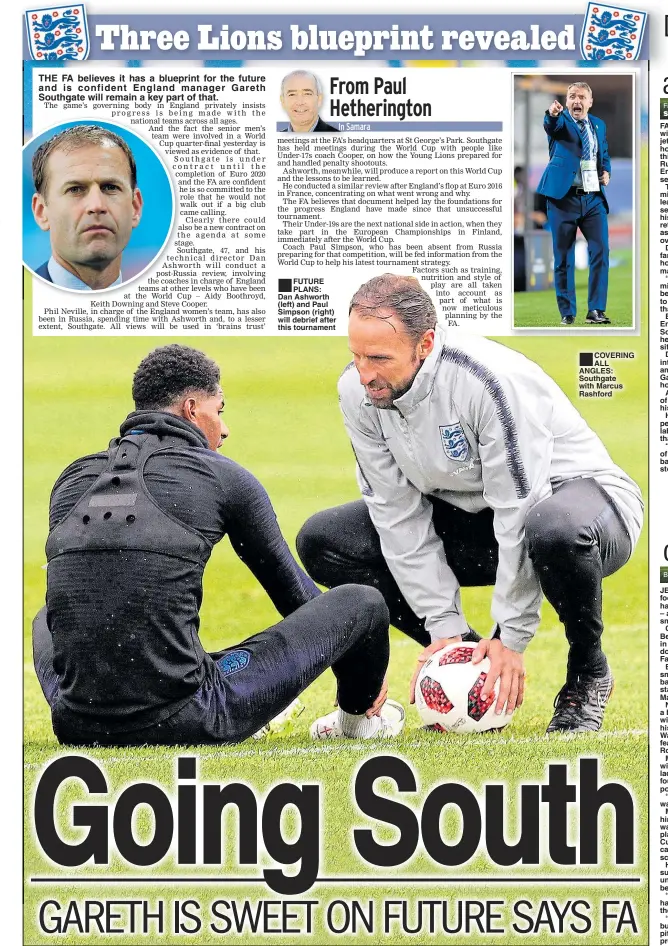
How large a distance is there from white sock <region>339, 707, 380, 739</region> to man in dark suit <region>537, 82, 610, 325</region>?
73.9 inches

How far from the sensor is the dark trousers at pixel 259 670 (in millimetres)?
4523

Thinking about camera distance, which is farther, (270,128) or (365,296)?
(270,128)

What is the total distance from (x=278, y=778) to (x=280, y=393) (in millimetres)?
2419

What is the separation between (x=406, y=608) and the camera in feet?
18.7

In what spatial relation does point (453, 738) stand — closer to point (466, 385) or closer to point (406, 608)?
point (406, 608)

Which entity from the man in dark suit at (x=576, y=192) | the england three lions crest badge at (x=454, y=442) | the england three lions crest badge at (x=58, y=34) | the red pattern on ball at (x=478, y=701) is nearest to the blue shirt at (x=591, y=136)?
the man in dark suit at (x=576, y=192)

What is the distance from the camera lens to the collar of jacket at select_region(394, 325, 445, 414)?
16.2 feet

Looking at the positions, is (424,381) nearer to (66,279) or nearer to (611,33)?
(66,279)

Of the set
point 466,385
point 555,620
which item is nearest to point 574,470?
point 466,385

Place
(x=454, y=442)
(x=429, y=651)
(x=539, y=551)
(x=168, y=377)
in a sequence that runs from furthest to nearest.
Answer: (x=429, y=651) < (x=454, y=442) < (x=539, y=551) < (x=168, y=377)

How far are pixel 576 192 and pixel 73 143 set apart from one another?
2120 millimetres

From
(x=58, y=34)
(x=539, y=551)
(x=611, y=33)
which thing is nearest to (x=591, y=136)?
(x=611, y=33)

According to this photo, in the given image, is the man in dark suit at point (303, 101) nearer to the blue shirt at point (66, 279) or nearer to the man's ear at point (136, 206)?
the man's ear at point (136, 206)

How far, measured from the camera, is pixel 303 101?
17.7ft
